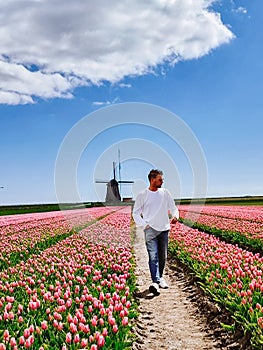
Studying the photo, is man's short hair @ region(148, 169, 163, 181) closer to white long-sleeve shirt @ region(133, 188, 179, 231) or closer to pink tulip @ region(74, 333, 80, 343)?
white long-sleeve shirt @ region(133, 188, 179, 231)

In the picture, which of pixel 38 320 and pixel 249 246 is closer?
pixel 38 320

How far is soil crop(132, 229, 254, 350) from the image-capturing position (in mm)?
6371

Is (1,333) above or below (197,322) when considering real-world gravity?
above

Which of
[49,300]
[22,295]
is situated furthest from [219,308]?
[22,295]

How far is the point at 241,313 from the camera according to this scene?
249 inches

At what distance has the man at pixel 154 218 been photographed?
9047 millimetres

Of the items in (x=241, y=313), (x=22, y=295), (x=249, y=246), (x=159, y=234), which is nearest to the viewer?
(x=241, y=313)

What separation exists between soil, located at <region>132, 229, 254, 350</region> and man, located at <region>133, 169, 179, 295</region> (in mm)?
544

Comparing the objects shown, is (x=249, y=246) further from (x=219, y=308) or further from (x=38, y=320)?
(x=38, y=320)

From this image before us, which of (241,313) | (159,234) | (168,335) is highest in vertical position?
(159,234)

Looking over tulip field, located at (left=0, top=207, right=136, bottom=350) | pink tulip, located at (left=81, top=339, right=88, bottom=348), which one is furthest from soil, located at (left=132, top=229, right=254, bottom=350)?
pink tulip, located at (left=81, top=339, right=88, bottom=348)

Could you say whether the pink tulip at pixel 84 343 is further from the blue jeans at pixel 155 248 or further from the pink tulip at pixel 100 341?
the blue jeans at pixel 155 248

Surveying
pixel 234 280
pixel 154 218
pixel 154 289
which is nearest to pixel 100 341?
pixel 234 280

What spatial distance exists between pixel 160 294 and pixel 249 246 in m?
6.86
